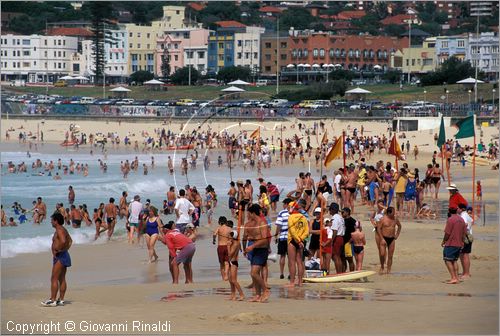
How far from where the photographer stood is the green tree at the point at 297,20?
131 meters

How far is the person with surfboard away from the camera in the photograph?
14.5 metres

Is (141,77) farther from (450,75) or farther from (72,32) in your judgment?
(450,75)

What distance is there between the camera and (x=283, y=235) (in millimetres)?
13359

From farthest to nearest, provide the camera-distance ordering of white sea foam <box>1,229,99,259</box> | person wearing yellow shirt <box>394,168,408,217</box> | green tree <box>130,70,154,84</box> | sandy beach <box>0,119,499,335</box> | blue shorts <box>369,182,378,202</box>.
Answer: green tree <box>130,70,154,84</box> → blue shorts <box>369,182,378,202</box> → person wearing yellow shirt <box>394,168,408,217</box> → white sea foam <box>1,229,99,259</box> → sandy beach <box>0,119,499,335</box>

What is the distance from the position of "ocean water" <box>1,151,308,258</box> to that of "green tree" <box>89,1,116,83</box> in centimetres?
5514

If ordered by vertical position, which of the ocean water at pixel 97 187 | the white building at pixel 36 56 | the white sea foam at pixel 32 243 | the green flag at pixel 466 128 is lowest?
the ocean water at pixel 97 187

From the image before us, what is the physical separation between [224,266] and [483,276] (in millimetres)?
3090

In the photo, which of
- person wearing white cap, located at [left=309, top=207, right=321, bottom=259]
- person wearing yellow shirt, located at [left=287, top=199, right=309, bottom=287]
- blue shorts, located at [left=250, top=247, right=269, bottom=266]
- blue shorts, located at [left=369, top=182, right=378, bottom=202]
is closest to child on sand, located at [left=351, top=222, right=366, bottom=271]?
person wearing white cap, located at [left=309, top=207, right=321, bottom=259]

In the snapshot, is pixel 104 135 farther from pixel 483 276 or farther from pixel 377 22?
pixel 377 22

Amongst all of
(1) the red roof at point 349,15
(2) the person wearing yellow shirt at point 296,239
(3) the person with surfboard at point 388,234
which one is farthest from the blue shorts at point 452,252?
(1) the red roof at point 349,15

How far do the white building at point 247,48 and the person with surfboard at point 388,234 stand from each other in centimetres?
9332

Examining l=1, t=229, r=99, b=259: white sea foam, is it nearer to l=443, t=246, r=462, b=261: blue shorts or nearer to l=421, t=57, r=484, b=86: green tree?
l=443, t=246, r=462, b=261: blue shorts

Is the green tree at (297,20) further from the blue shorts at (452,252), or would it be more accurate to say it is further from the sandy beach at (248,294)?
the blue shorts at (452,252)

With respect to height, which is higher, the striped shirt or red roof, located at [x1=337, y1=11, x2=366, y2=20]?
red roof, located at [x1=337, y1=11, x2=366, y2=20]
